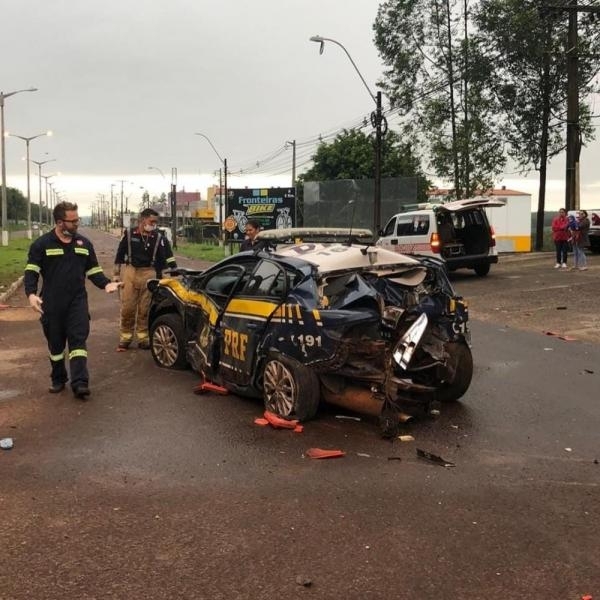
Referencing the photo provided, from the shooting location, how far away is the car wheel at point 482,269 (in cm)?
1772

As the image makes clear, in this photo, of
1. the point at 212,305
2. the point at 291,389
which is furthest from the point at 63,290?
the point at 291,389

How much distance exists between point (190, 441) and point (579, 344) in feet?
21.1

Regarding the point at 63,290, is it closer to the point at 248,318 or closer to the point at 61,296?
the point at 61,296

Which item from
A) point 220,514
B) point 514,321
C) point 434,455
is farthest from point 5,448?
point 514,321

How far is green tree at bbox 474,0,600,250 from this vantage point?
25.0 metres

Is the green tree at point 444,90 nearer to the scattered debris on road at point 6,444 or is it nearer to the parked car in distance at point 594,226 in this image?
the parked car in distance at point 594,226

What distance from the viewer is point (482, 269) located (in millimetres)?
17875

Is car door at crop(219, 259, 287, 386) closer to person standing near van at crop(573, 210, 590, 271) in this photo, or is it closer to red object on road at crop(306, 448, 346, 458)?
red object on road at crop(306, 448, 346, 458)

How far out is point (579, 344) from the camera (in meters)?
9.51

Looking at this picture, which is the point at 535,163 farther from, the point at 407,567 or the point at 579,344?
the point at 407,567

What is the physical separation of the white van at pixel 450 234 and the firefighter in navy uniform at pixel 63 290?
35.4ft

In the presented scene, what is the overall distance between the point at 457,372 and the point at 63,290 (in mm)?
3799

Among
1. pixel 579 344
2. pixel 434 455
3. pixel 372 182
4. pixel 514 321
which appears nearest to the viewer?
pixel 434 455

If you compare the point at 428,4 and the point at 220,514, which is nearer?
the point at 220,514
